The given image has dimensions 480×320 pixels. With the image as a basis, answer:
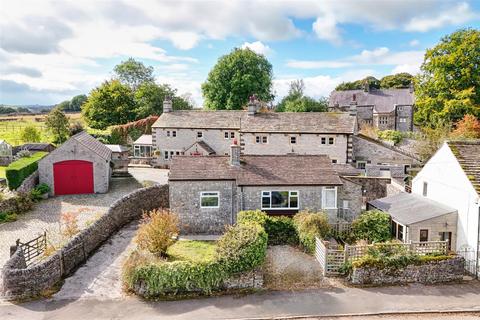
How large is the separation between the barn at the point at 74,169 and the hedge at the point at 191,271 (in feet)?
58.4

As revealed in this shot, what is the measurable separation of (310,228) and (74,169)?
21.6 meters

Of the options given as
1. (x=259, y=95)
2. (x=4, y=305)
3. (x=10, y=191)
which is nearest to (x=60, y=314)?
(x=4, y=305)

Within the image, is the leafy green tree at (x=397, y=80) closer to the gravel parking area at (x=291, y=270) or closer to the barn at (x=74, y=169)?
the barn at (x=74, y=169)

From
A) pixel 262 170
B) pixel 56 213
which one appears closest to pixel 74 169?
pixel 56 213

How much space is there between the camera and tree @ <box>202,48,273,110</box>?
6075cm

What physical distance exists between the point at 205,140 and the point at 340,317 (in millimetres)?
32081

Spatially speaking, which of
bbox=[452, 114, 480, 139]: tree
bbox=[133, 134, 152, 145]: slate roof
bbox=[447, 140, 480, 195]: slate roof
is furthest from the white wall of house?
bbox=[133, 134, 152, 145]: slate roof

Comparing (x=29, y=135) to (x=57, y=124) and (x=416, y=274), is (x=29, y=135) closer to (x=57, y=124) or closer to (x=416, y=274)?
(x=57, y=124)

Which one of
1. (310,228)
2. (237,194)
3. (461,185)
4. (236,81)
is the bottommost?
(310,228)

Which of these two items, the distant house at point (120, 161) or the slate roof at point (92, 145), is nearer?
the slate roof at point (92, 145)

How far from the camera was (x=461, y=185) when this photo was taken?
18328 millimetres

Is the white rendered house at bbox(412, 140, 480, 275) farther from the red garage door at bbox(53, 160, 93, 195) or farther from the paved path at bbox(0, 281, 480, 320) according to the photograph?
the red garage door at bbox(53, 160, 93, 195)

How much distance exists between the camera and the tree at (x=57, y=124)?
52.1m

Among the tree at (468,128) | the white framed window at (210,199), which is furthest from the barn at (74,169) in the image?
the tree at (468,128)
